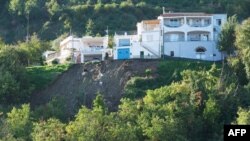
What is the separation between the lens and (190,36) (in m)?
56.6

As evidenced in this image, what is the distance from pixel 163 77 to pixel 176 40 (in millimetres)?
7082

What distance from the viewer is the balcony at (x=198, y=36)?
56312 millimetres

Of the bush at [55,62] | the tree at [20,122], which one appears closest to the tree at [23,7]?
the bush at [55,62]

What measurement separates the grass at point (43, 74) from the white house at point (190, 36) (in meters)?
10.3

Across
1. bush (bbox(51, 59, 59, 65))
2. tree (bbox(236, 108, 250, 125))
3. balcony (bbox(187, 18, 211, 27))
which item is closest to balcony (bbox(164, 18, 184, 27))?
balcony (bbox(187, 18, 211, 27))

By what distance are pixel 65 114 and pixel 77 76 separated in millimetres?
7419

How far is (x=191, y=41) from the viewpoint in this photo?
184 feet

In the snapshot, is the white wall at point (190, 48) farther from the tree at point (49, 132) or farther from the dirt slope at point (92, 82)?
the tree at point (49, 132)

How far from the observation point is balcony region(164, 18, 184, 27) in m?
56.9

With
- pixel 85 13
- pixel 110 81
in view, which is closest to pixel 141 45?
pixel 110 81

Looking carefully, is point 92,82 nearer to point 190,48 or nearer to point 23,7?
point 190,48

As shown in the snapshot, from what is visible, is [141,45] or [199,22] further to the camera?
[199,22]

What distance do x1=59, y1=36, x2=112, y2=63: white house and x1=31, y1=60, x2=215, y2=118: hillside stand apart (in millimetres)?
4172
